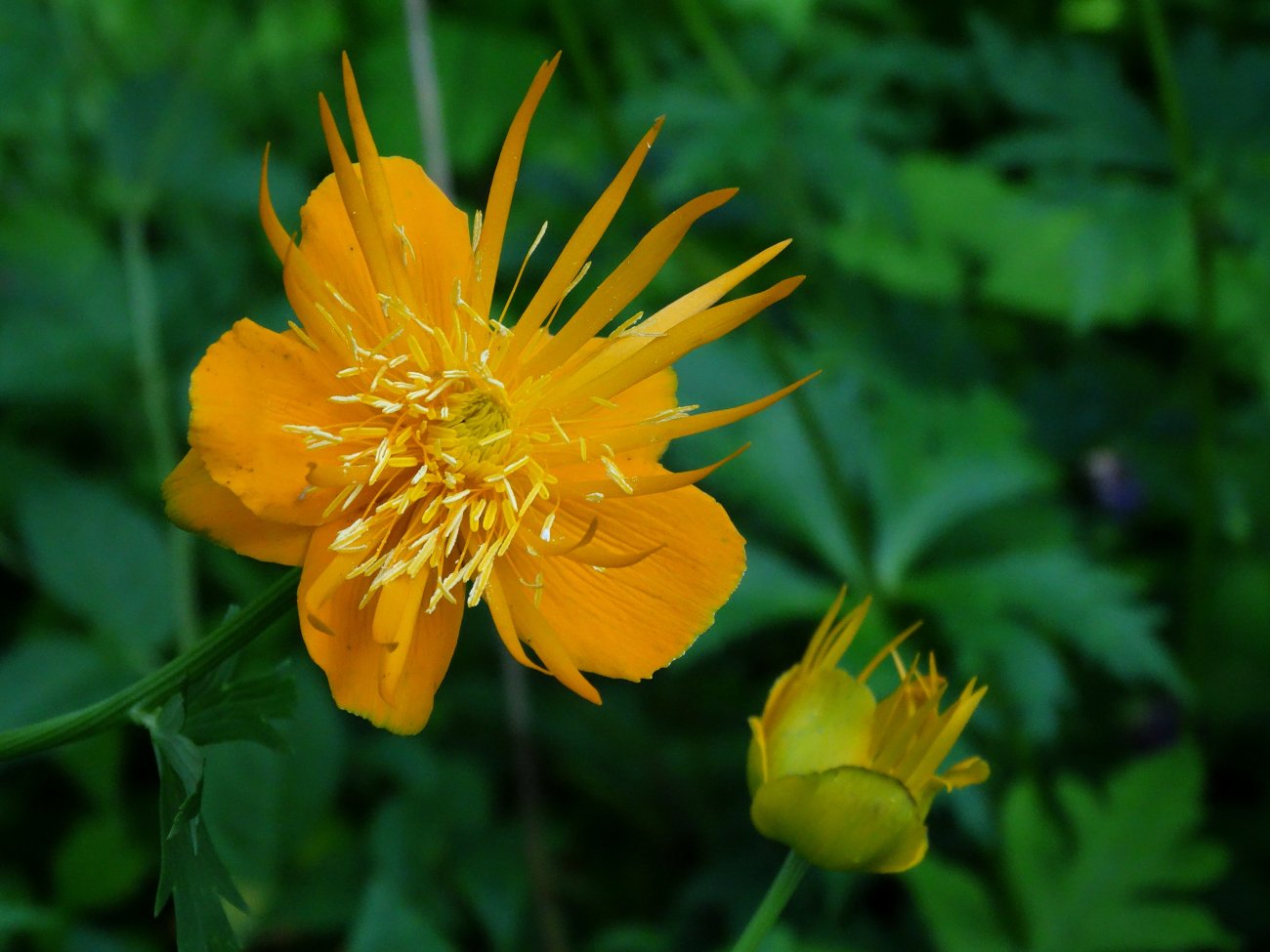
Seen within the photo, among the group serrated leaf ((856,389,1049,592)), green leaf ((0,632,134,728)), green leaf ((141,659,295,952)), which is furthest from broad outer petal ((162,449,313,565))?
serrated leaf ((856,389,1049,592))

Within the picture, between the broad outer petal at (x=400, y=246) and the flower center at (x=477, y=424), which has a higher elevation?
the broad outer petal at (x=400, y=246)

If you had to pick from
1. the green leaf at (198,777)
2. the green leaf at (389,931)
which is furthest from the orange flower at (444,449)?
the green leaf at (389,931)

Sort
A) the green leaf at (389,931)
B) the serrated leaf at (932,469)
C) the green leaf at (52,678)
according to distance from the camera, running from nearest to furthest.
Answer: the green leaf at (389,931), the green leaf at (52,678), the serrated leaf at (932,469)

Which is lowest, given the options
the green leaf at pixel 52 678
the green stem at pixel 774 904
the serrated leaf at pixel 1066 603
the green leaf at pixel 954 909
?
the green leaf at pixel 954 909

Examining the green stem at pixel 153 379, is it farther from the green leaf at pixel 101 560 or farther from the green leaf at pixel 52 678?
the green leaf at pixel 52 678

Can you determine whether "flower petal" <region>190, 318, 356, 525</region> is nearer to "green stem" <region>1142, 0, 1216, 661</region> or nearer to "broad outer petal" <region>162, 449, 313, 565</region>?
"broad outer petal" <region>162, 449, 313, 565</region>

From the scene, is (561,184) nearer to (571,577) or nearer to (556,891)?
(556,891)
